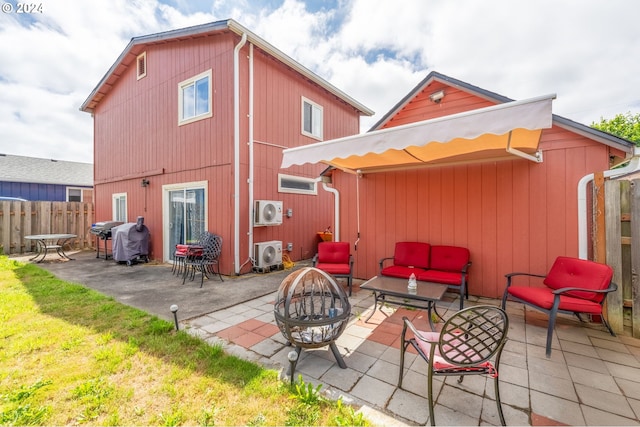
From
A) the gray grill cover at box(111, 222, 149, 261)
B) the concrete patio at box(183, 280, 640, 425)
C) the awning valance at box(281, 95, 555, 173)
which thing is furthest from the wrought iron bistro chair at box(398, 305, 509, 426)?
the gray grill cover at box(111, 222, 149, 261)

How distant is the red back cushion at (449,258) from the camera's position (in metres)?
4.88

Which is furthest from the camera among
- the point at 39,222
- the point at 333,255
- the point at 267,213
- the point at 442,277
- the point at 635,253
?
the point at 39,222

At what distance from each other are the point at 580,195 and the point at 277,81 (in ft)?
24.7

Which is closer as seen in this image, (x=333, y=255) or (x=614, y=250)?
(x=614, y=250)

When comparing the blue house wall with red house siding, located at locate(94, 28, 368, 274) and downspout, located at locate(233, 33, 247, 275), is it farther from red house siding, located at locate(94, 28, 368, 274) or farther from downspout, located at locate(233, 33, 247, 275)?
downspout, located at locate(233, 33, 247, 275)

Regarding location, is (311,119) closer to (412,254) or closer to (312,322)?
(412,254)

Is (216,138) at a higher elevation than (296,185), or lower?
higher

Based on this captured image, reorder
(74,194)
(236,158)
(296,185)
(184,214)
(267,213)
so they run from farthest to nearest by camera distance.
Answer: (74,194)
(296,185)
(184,214)
(267,213)
(236,158)

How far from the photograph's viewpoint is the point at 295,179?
868 cm

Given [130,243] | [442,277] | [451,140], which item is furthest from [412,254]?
[130,243]

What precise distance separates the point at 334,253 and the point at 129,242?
6.48 meters

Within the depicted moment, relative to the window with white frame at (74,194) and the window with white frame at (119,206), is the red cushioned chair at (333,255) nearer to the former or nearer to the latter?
the window with white frame at (119,206)

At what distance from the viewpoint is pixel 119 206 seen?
414 inches

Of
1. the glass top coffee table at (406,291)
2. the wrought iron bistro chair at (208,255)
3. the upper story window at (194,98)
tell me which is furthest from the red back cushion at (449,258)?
the upper story window at (194,98)
